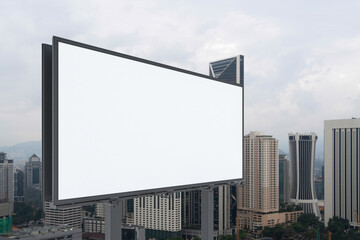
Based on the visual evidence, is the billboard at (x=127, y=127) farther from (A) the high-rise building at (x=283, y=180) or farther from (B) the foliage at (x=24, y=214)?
(A) the high-rise building at (x=283, y=180)

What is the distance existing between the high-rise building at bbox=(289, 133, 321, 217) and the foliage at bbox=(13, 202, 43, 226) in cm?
2584

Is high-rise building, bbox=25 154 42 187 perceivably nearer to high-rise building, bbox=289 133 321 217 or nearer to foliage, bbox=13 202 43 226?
foliage, bbox=13 202 43 226

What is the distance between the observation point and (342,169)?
94.6 ft

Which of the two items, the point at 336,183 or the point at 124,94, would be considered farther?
the point at 336,183

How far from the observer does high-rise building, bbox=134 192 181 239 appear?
78.6ft

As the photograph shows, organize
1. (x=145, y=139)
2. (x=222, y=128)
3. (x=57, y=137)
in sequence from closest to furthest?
(x=57, y=137) → (x=145, y=139) → (x=222, y=128)

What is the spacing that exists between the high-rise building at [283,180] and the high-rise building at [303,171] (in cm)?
98

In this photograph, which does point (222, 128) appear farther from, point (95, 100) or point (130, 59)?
point (95, 100)

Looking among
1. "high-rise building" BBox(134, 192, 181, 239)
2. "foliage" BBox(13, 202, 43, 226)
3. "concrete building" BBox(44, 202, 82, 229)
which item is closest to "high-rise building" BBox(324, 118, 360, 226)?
"high-rise building" BBox(134, 192, 181, 239)

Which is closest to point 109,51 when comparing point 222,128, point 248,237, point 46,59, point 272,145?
point 46,59

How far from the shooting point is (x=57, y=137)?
2701 mm

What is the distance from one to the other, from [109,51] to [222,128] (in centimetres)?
192

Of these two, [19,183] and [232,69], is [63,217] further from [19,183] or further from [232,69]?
[232,69]

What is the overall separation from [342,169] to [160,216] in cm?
1494
